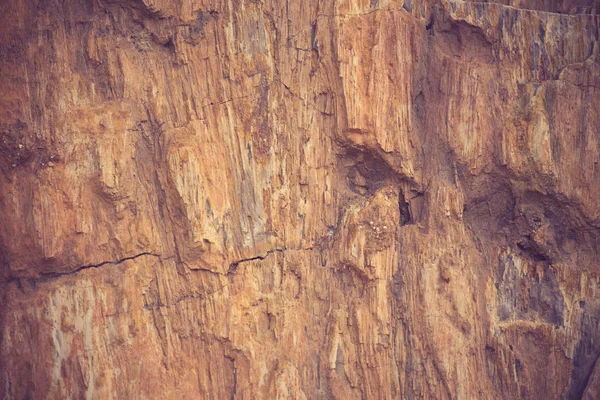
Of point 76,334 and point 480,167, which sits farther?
point 480,167

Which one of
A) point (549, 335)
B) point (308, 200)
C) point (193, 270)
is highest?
point (308, 200)

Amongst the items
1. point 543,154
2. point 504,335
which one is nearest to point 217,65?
point 543,154

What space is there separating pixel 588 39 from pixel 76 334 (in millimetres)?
8678

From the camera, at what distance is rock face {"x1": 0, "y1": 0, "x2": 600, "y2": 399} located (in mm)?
9828

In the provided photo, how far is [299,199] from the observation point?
10594 millimetres

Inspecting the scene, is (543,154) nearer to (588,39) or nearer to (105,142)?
(588,39)

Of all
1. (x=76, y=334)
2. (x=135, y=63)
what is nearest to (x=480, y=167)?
(x=135, y=63)

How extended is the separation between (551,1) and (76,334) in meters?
8.76

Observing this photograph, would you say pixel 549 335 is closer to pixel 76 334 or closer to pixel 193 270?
pixel 193 270

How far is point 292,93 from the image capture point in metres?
10.5

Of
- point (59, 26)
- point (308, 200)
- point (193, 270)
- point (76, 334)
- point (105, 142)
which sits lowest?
point (76, 334)

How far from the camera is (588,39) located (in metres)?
10.6

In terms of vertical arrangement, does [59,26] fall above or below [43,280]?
above

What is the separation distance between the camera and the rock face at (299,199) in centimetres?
983
